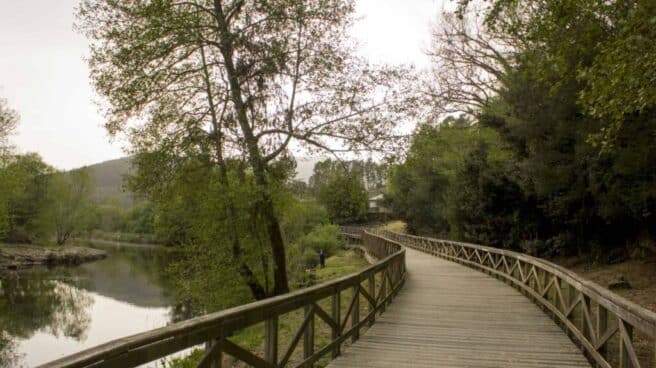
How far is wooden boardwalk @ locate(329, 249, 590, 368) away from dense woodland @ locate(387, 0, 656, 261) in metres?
3.46

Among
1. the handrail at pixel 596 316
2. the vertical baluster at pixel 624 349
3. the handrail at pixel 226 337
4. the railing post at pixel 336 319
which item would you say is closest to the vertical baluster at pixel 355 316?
the handrail at pixel 226 337

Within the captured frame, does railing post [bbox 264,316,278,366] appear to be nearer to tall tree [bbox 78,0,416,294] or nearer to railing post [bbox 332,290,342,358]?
railing post [bbox 332,290,342,358]

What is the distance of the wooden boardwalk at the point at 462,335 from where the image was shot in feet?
21.1

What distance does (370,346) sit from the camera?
7.21m

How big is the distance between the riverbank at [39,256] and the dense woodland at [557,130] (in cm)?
4049

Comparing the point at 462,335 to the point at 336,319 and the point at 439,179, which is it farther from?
the point at 439,179

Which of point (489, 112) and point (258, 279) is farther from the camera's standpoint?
point (489, 112)

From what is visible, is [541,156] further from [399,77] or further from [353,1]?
[353,1]

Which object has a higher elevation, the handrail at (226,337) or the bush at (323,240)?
the handrail at (226,337)

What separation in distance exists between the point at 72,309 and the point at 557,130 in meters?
26.2

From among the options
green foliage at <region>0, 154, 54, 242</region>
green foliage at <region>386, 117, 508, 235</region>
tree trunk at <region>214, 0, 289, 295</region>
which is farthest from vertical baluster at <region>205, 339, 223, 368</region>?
green foliage at <region>0, 154, 54, 242</region>

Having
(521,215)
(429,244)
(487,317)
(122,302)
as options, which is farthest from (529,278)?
(122,302)

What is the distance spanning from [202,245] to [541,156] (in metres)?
11.3

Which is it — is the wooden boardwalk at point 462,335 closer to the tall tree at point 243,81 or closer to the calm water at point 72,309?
the tall tree at point 243,81
